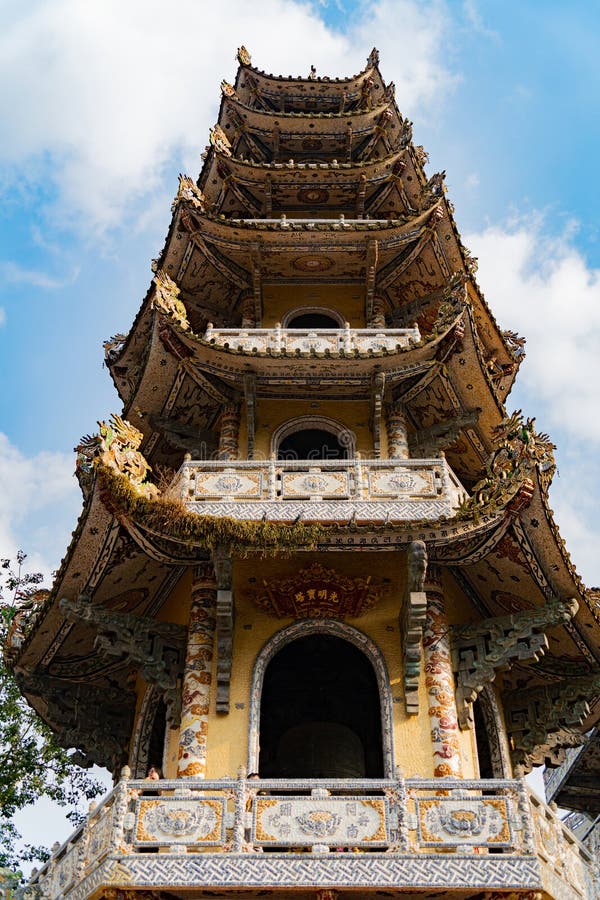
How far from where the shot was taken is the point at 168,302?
18938 millimetres

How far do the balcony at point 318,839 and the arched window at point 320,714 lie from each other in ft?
18.2

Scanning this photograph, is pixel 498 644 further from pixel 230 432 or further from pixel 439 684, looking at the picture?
pixel 230 432


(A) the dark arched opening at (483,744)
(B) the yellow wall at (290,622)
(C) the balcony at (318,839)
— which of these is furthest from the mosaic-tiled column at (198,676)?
(A) the dark arched opening at (483,744)

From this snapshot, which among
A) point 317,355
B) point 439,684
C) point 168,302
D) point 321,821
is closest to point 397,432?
point 317,355

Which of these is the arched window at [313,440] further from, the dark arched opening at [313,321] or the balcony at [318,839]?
the balcony at [318,839]

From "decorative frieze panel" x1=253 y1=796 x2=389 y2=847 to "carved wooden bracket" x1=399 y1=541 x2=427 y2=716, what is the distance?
9.62ft

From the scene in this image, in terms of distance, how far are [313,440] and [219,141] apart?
8.92 meters

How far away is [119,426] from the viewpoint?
1641 centimetres

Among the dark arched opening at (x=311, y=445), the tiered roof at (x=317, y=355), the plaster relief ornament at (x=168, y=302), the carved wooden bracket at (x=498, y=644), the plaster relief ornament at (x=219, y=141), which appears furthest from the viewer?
the plaster relief ornament at (x=219, y=141)

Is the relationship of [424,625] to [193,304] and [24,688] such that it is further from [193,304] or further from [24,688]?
[193,304]

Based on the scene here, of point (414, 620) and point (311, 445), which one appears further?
point (311, 445)

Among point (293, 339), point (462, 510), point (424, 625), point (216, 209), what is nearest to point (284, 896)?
point (424, 625)

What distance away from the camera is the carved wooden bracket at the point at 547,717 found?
17.5 metres

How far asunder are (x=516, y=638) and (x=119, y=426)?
7724 mm
